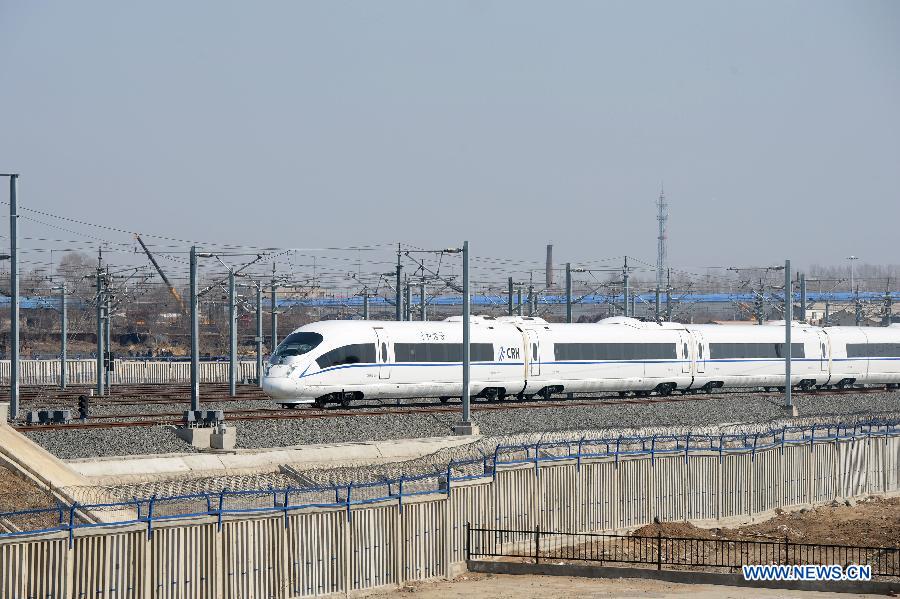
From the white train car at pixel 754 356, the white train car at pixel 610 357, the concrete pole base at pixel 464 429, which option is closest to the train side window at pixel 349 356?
the concrete pole base at pixel 464 429

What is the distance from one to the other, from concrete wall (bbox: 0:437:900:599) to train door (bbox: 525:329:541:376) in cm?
1540

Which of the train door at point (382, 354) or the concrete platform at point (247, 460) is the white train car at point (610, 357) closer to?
the train door at point (382, 354)

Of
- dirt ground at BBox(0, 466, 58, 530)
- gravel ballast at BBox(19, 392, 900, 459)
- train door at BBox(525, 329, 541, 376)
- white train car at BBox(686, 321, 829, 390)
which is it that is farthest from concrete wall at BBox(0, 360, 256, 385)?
dirt ground at BBox(0, 466, 58, 530)

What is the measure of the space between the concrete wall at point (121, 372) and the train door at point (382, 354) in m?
30.2

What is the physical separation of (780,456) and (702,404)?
50.1ft

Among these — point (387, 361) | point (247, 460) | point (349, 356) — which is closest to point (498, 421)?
point (387, 361)

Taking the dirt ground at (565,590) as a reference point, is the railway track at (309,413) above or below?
above

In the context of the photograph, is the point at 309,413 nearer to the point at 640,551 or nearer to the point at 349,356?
the point at 349,356

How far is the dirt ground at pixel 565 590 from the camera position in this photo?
928 inches

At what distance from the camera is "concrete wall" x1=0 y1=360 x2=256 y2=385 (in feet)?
245

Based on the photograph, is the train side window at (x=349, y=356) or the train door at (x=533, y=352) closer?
the train side window at (x=349, y=356)

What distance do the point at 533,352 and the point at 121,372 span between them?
30.8 metres

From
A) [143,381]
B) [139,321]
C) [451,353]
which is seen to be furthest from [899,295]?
[451,353]

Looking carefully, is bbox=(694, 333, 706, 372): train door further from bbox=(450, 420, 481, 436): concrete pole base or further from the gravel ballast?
bbox=(450, 420, 481, 436): concrete pole base
